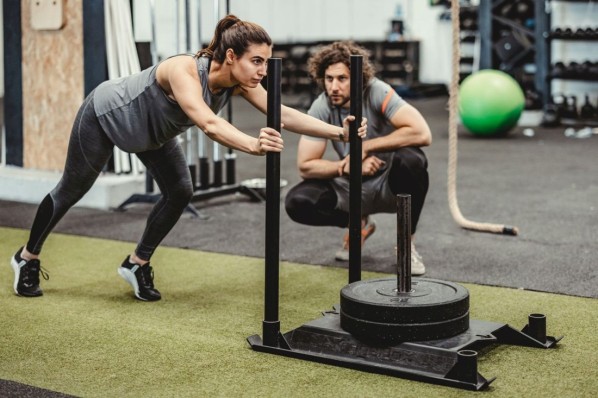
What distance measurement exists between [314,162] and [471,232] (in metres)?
1.08

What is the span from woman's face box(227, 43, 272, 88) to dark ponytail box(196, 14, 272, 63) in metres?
0.01

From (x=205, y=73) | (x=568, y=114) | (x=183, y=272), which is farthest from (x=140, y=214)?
(x=568, y=114)

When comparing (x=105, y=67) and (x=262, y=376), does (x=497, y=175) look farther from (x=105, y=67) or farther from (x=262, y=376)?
(x=262, y=376)

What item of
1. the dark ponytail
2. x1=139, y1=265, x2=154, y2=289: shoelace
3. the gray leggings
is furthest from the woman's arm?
x1=139, y1=265, x2=154, y2=289: shoelace

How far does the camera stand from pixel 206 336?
8.72 feet

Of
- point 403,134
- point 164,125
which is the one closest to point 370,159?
point 403,134

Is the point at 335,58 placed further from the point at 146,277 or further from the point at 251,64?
the point at 146,277

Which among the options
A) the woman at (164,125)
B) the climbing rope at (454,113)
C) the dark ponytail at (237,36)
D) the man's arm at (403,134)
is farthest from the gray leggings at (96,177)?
the climbing rope at (454,113)

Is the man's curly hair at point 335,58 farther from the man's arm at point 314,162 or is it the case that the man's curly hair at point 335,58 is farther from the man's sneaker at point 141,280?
the man's sneaker at point 141,280

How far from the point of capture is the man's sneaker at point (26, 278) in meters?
3.10

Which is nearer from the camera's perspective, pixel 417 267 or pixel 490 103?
pixel 417 267

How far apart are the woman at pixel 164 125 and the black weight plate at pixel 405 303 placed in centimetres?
44

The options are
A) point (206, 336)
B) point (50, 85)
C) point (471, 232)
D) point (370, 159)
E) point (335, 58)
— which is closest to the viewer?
point (206, 336)

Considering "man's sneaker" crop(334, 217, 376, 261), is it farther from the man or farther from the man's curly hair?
the man's curly hair
